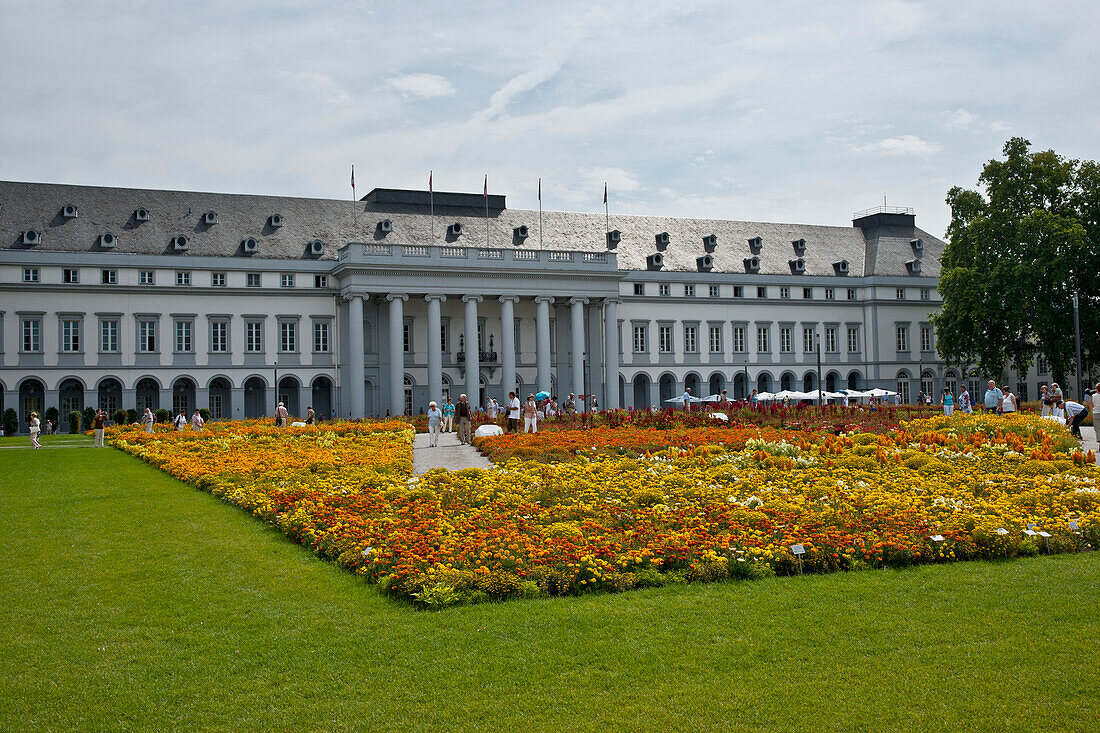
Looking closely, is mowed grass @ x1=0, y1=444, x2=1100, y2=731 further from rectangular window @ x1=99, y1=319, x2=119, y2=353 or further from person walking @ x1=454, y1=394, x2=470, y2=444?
rectangular window @ x1=99, y1=319, x2=119, y2=353

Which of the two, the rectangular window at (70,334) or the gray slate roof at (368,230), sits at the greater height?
the gray slate roof at (368,230)

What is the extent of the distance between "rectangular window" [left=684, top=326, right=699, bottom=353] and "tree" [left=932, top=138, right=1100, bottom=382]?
63.1 ft

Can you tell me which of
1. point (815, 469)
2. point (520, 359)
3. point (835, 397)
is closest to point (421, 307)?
point (520, 359)

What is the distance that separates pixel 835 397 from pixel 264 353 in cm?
3600

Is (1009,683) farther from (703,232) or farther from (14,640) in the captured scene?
(703,232)

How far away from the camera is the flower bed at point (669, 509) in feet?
36.3

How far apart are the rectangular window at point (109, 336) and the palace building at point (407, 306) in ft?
0.41

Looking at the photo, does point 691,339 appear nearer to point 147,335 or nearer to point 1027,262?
point 1027,262

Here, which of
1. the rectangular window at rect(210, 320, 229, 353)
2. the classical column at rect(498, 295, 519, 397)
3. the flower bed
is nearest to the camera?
the flower bed

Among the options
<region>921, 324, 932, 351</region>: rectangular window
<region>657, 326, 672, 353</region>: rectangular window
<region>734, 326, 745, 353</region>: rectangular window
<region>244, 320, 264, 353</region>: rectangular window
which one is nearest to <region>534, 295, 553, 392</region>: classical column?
<region>657, 326, 672, 353</region>: rectangular window

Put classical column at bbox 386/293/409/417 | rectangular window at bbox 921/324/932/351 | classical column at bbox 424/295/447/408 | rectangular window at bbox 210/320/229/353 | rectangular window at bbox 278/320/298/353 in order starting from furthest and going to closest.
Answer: rectangular window at bbox 921/324/932/351
rectangular window at bbox 278/320/298/353
classical column at bbox 424/295/447/408
rectangular window at bbox 210/320/229/353
classical column at bbox 386/293/409/417

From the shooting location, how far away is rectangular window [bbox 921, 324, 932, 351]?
7781 cm

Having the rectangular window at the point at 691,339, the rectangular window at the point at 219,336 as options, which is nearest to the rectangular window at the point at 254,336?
the rectangular window at the point at 219,336

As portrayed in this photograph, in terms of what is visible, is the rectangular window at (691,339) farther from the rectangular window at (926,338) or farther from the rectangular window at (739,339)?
the rectangular window at (926,338)
